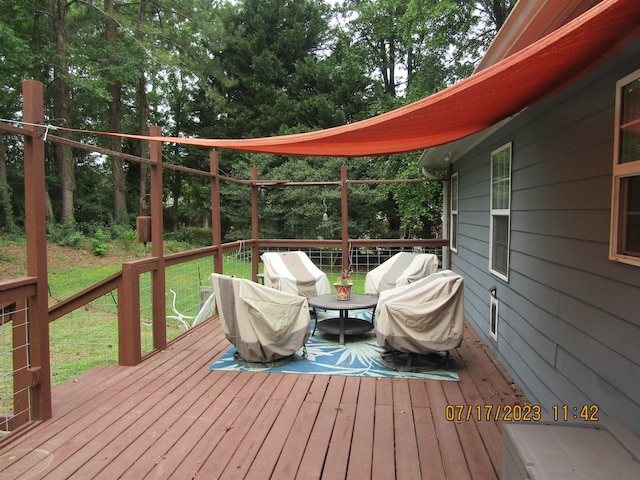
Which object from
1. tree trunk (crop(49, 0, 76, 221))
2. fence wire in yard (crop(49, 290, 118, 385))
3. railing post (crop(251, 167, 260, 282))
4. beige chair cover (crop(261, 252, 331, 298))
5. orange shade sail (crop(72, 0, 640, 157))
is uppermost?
tree trunk (crop(49, 0, 76, 221))

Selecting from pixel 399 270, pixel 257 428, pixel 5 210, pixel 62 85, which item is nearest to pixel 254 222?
pixel 399 270

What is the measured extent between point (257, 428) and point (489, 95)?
2.22 m

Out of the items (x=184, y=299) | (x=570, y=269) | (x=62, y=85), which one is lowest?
(x=184, y=299)

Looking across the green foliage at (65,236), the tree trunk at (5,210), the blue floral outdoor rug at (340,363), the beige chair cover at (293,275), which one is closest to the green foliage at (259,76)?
the green foliage at (65,236)

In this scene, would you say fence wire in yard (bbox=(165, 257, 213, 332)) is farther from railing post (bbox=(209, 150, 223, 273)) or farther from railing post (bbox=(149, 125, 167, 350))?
railing post (bbox=(149, 125, 167, 350))

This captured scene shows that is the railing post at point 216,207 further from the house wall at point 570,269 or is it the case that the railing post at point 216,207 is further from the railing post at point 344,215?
the house wall at point 570,269

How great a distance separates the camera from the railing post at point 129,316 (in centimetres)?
335

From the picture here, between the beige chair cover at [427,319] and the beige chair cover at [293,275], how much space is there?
2095 mm

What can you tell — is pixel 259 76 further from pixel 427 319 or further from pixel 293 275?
pixel 427 319

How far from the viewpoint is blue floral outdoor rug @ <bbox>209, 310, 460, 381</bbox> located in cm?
337

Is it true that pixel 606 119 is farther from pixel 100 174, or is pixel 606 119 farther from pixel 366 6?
pixel 100 174

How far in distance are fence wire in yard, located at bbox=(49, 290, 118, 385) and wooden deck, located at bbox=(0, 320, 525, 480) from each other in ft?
3.65

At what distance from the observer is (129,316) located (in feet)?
11.1

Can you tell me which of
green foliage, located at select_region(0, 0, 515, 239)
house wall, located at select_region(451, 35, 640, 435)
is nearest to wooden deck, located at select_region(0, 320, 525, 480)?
house wall, located at select_region(451, 35, 640, 435)
